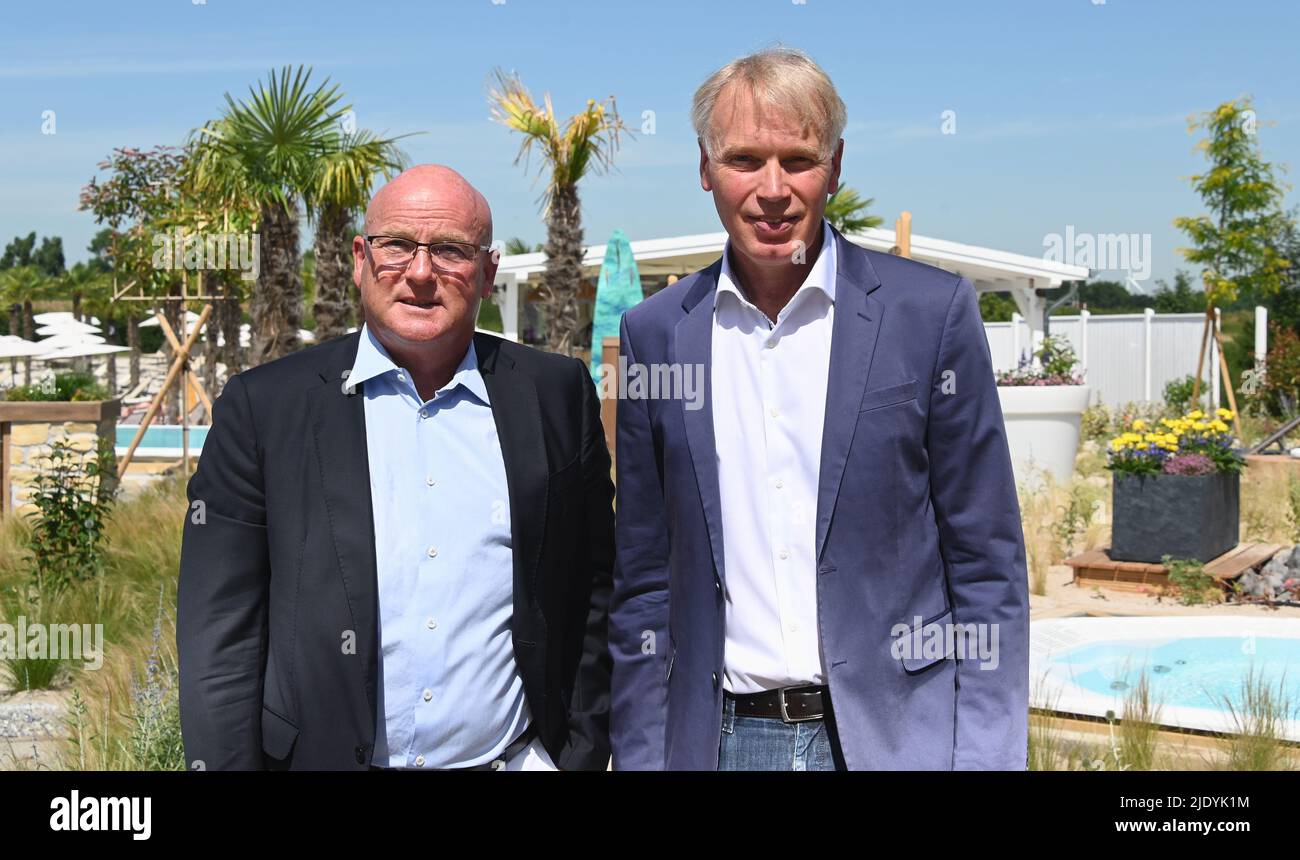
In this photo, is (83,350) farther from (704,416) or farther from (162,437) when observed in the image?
(704,416)

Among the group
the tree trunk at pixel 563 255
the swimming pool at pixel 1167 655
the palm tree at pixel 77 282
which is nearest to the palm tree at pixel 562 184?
the tree trunk at pixel 563 255

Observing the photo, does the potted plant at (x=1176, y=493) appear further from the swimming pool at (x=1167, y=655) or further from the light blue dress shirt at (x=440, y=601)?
the light blue dress shirt at (x=440, y=601)

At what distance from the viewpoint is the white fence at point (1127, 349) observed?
87.0 ft

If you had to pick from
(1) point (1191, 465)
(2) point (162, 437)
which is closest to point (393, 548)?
(1) point (1191, 465)

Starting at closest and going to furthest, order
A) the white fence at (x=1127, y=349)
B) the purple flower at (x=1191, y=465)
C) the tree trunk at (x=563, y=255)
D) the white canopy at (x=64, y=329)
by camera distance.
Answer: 1. the purple flower at (x=1191, y=465)
2. the tree trunk at (x=563, y=255)
3. the white fence at (x=1127, y=349)
4. the white canopy at (x=64, y=329)

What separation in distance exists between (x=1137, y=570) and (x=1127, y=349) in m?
18.5

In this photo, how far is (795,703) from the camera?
2.49 m

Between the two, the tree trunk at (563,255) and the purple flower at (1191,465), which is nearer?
the purple flower at (1191,465)

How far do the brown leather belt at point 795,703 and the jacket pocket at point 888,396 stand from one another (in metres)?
0.57

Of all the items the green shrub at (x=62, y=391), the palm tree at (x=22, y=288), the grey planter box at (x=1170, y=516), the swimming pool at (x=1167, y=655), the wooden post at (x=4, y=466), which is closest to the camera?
the swimming pool at (x=1167, y=655)

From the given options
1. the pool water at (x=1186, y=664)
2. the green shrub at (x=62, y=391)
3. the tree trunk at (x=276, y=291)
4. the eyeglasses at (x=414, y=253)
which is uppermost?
the tree trunk at (x=276, y=291)

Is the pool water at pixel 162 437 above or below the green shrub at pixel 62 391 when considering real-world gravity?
below

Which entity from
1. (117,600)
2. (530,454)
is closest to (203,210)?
(117,600)

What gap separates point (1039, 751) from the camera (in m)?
5.37
